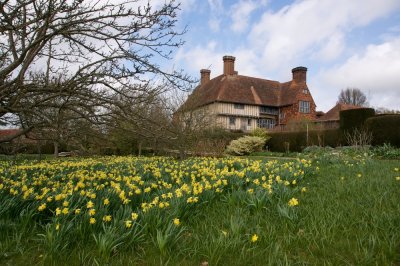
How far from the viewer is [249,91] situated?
3809 cm

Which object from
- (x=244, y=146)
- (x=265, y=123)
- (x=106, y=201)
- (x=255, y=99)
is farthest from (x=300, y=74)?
(x=106, y=201)

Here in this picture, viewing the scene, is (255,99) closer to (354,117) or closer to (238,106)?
(238,106)

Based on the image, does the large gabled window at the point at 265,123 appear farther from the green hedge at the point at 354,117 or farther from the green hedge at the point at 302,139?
the green hedge at the point at 354,117

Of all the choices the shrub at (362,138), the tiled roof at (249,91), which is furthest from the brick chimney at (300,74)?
the shrub at (362,138)

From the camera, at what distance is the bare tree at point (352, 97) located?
2229 inches

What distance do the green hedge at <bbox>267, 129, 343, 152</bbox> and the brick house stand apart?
1074cm

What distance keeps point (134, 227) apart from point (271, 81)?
134 feet

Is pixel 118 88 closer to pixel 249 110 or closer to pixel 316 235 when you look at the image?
pixel 316 235

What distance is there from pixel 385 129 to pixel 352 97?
44.7 meters

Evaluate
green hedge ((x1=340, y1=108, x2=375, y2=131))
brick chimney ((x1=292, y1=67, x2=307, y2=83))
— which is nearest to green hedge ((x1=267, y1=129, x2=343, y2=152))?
green hedge ((x1=340, y1=108, x2=375, y2=131))

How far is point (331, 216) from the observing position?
341 cm

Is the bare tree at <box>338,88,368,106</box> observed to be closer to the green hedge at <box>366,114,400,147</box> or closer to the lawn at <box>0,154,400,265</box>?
the green hedge at <box>366,114,400,147</box>

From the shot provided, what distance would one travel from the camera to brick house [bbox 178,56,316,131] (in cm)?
3597

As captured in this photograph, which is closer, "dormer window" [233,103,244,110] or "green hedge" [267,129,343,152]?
"green hedge" [267,129,343,152]
